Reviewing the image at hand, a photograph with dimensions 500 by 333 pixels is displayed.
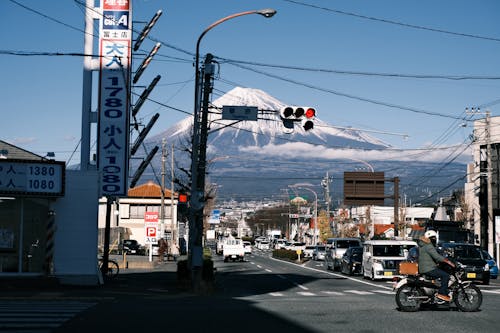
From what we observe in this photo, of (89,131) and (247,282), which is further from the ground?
(89,131)

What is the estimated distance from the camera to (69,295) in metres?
22.1

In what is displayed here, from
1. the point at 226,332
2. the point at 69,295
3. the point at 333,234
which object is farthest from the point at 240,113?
the point at 333,234

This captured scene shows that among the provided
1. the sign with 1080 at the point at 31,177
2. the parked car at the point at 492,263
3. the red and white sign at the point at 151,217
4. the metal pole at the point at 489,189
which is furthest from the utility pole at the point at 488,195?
the sign with 1080 at the point at 31,177

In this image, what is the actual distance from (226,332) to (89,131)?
17.9 meters

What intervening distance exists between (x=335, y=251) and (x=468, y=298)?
3132cm

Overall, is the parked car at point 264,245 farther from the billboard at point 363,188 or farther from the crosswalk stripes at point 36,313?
the crosswalk stripes at point 36,313

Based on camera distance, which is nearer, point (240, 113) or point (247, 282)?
point (240, 113)

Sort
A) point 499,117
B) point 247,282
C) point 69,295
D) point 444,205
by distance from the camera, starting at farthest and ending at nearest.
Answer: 1. point 444,205
2. point 499,117
3. point 247,282
4. point 69,295

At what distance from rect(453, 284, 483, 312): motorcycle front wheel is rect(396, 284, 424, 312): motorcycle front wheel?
811 millimetres

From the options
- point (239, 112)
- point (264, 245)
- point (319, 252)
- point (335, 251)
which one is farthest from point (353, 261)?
point (264, 245)

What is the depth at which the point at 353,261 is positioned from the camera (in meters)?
40.7

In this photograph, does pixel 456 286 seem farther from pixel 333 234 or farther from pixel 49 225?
pixel 333 234

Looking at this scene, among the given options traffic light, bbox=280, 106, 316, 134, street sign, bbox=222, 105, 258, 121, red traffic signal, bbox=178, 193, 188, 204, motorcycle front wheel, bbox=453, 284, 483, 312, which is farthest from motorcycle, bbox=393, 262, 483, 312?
red traffic signal, bbox=178, 193, 188, 204

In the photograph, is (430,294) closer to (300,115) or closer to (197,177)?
(300,115)
